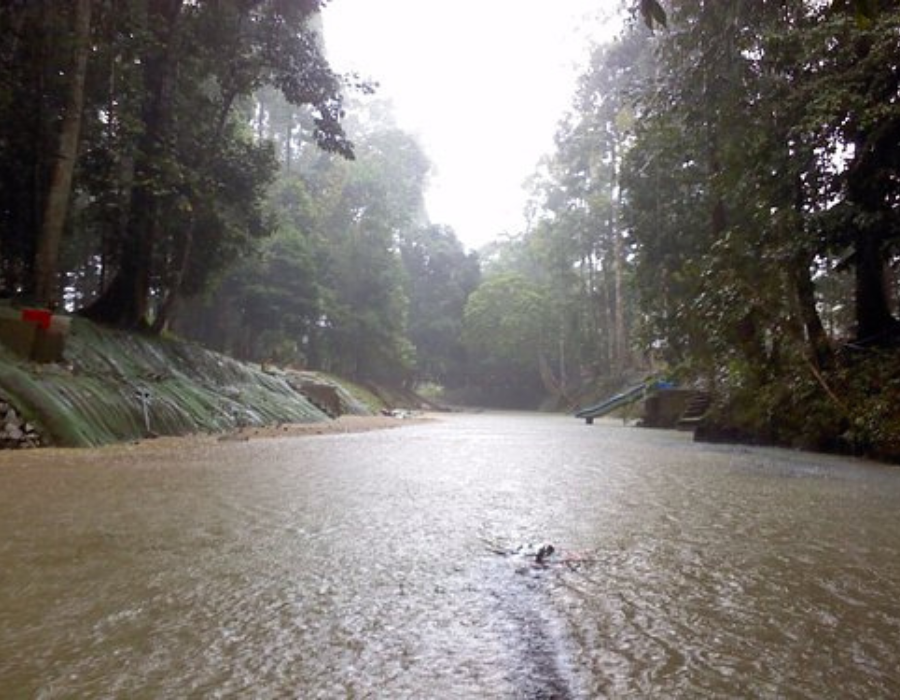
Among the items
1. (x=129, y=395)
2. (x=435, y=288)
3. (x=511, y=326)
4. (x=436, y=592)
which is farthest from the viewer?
(x=435, y=288)

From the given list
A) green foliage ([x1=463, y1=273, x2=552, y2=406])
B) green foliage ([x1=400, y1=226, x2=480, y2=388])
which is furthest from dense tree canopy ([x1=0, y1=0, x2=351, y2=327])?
green foliage ([x1=400, y1=226, x2=480, y2=388])

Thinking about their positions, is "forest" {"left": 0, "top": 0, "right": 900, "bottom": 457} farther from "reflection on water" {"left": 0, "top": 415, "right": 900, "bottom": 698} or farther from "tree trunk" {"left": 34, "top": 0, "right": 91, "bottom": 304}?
"reflection on water" {"left": 0, "top": 415, "right": 900, "bottom": 698}

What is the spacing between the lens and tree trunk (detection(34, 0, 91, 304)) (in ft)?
20.5

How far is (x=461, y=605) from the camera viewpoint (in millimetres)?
1288

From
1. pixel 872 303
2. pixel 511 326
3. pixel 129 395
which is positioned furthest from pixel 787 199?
pixel 511 326

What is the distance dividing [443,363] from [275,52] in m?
25.1

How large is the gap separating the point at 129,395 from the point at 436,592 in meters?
5.44

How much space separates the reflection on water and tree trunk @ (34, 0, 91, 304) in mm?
4197

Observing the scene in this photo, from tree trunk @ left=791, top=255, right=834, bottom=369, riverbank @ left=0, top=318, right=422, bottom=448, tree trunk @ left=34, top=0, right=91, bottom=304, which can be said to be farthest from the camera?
tree trunk @ left=791, top=255, right=834, bottom=369

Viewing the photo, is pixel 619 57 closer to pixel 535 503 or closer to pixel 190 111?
pixel 190 111

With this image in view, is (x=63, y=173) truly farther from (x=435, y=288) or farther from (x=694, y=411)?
(x=435, y=288)

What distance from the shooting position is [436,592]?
4.52ft

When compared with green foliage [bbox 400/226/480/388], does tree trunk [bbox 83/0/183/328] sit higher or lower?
lower

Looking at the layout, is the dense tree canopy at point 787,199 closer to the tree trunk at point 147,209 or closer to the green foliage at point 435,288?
the tree trunk at point 147,209
